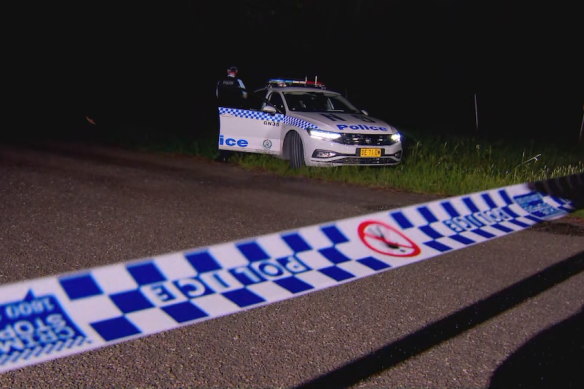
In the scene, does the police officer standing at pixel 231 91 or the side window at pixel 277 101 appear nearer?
the police officer standing at pixel 231 91

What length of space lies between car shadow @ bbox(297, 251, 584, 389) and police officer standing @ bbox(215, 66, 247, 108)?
20.7 feet

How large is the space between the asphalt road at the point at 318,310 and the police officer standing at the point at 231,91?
254 centimetres

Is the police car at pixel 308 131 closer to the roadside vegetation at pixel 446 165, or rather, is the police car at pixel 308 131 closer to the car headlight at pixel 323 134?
the car headlight at pixel 323 134

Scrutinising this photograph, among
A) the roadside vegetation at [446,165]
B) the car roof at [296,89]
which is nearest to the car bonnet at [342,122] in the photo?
the roadside vegetation at [446,165]

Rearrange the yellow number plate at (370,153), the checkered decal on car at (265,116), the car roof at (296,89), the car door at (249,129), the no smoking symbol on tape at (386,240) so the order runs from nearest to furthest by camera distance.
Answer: the no smoking symbol on tape at (386,240), the yellow number plate at (370,153), the checkered decal on car at (265,116), the car door at (249,129), the car roof at (296,89)

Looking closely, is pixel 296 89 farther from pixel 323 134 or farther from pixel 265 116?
pixel 323 134

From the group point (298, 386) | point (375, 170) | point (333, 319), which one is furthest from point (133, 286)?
point (375, 170)

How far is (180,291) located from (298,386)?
1218 millimetres

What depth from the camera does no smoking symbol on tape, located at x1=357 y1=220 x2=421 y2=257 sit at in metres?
2.61

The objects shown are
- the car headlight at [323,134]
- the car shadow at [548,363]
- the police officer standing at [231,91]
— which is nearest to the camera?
the car shadow at [548,363]

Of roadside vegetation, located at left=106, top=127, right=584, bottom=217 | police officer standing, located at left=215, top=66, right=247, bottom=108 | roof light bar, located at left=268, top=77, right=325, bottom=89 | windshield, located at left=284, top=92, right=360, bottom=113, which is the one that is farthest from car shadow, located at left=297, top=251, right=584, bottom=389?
roof light bar, located at left=268, top=77, right=325, bottom=89

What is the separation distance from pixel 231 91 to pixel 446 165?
13.4 feet

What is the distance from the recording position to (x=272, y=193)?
836 cm

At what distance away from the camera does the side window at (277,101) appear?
11.0 meters
